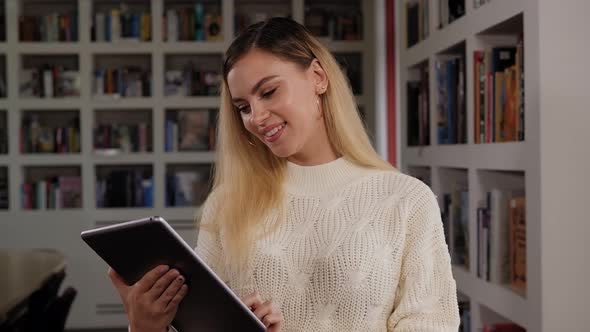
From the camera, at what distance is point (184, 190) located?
5.83 meters

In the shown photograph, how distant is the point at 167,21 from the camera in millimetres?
5730

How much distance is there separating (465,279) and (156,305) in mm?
1893

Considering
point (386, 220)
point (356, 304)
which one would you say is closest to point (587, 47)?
point (386, 220)

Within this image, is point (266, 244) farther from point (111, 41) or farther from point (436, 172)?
point (111, 41)

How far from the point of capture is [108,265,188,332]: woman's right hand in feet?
Answer: 4.53

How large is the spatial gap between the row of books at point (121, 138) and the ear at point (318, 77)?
4.30 meters

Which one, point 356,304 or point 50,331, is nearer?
point 356,304

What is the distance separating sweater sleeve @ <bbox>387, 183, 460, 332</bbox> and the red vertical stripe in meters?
3.41

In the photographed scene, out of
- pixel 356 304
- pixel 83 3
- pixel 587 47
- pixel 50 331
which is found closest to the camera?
pixel 356 304

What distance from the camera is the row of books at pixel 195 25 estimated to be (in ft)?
18.8

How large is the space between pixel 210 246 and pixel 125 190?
4.22 meters

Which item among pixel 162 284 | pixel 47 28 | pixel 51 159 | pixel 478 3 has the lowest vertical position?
pixel 162 284

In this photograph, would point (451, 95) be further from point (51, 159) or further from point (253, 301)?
point (51, 159)

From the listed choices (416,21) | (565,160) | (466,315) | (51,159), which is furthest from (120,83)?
(565,160)
